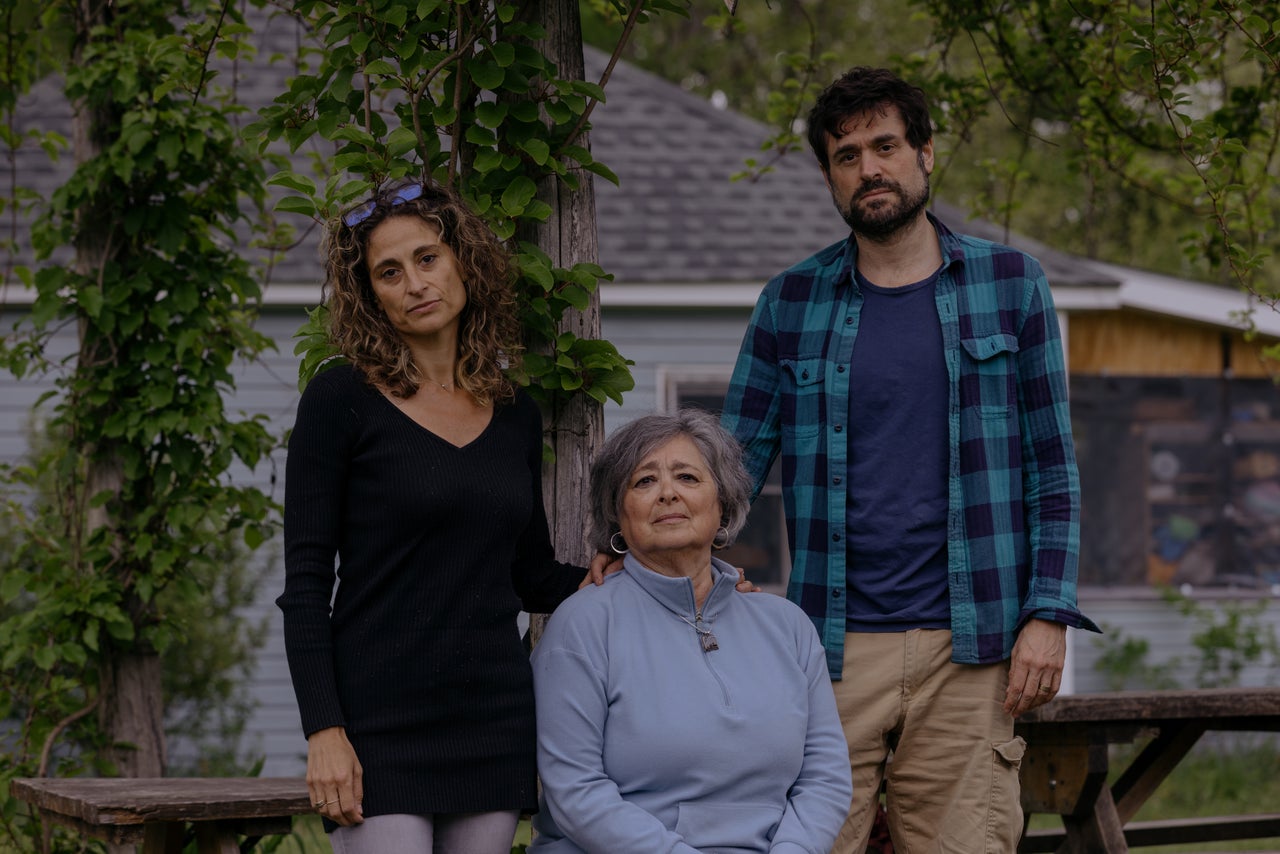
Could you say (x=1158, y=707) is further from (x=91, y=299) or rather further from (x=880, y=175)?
(x=91, y=299)

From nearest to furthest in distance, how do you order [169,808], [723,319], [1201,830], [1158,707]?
[169,808] → [1158,707] → [1201,830] → [723,319]

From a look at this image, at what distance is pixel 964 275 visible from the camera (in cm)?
314

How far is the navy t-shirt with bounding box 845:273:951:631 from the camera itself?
120 inches

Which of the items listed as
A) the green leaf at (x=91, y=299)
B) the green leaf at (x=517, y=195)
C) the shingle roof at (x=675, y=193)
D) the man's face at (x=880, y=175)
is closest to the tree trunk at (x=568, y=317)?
the green leaf at (x=517, y=195)

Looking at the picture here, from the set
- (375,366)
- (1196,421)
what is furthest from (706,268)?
(375,366)

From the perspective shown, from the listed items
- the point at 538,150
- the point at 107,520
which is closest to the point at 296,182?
the point at 538,150

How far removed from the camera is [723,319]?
8625mm

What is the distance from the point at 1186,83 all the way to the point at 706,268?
4414mm

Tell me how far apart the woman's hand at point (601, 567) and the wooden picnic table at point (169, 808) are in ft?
2.81

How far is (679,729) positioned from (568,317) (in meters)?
1.04

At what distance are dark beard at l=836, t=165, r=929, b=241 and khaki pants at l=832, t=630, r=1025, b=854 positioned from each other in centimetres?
86

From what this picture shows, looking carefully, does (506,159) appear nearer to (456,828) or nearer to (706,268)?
(456,828)

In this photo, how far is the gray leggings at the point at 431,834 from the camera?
2.48 meters

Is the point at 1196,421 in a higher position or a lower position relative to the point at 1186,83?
lower
